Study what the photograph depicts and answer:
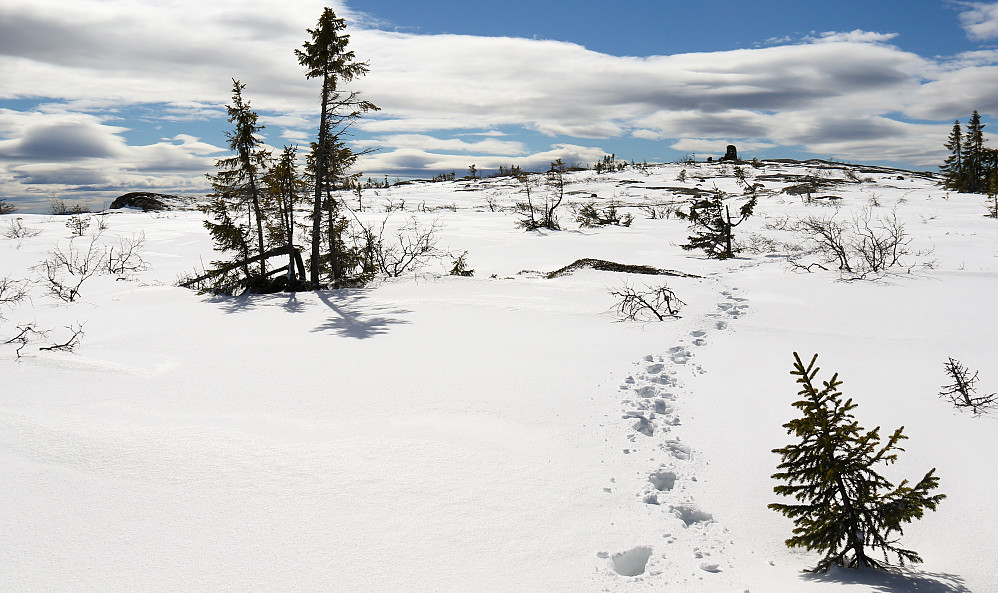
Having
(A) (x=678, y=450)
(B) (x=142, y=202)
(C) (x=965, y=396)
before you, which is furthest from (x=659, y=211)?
(B) (x=142, y=202)

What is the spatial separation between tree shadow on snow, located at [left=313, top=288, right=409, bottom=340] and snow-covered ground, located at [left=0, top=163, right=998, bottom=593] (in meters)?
0.09

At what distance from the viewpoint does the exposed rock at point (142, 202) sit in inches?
1366

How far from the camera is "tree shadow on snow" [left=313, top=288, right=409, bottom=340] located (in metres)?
7.61

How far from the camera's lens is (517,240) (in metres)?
18.5

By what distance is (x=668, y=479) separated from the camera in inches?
148

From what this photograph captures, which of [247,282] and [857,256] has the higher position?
[857,256]

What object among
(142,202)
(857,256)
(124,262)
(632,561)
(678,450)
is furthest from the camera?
(142,202)

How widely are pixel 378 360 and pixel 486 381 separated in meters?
1.48

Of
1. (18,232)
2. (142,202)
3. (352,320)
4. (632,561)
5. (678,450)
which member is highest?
(142,202)

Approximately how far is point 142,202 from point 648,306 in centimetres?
3749

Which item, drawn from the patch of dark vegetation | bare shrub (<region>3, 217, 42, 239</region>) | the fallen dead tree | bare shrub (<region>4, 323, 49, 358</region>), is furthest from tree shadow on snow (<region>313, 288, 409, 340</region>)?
bare shrub (<region>3, 217, 42, 239</region>)

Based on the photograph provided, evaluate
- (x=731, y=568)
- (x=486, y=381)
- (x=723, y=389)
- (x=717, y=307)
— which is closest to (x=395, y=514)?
(x=731, y=568)

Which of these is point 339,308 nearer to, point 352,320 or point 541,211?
point 352,320

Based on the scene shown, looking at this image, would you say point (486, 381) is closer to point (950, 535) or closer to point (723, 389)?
point (723, 389)
